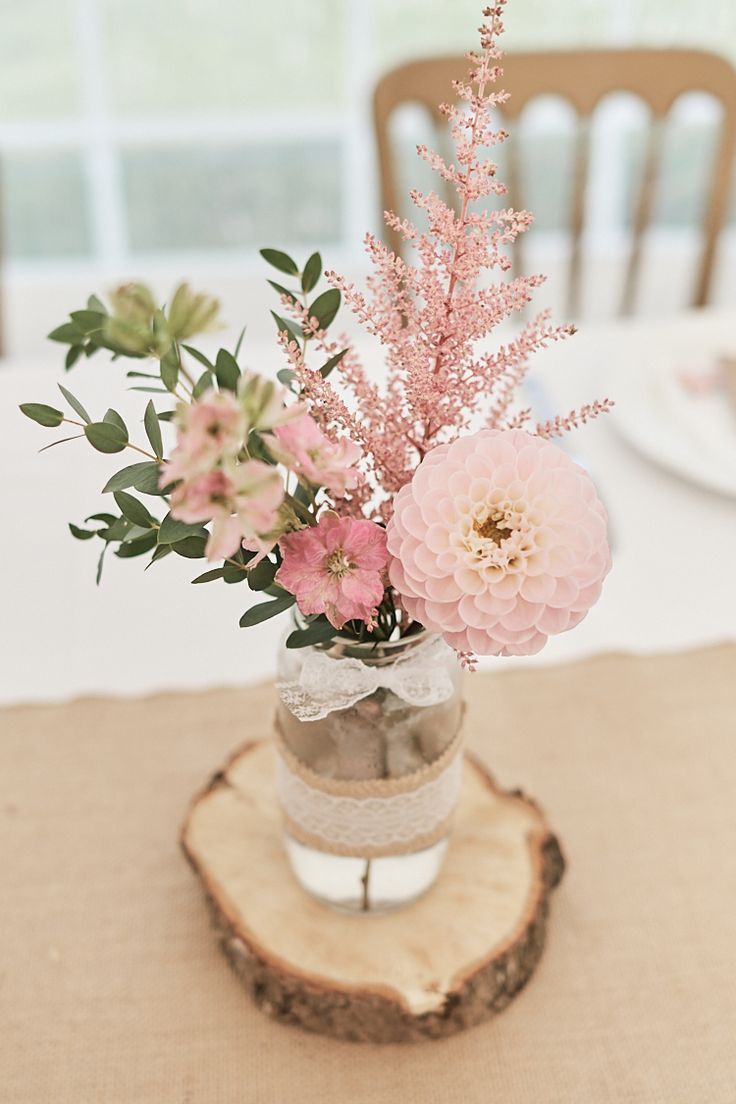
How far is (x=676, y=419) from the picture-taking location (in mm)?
1104

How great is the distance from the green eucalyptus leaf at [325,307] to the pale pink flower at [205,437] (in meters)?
0.17

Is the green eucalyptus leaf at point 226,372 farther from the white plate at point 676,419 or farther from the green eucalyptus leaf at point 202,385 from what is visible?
the white plate at point 676,419

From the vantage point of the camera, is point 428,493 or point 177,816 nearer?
point 428,493

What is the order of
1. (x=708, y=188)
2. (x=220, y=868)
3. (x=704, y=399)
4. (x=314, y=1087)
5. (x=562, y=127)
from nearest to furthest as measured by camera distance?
(x=314, y=1087)
(x=220, y=868)
(x=704, y=399)
(x=708, y=188)
(x=562, y=127)

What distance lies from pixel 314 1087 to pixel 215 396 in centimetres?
44

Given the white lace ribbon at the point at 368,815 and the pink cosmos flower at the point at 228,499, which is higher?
the pink cosmos flower at the point at 228,499

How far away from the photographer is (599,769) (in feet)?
2.61

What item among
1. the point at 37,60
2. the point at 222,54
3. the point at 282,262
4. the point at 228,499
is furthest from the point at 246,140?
the point at 228,499

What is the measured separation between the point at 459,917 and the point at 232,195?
2.41 m

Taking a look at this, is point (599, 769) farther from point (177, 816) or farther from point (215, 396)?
point (215, 396)

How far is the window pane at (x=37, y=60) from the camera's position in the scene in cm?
240

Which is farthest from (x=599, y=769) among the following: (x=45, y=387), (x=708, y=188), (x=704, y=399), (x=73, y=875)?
(x=708, y=188)

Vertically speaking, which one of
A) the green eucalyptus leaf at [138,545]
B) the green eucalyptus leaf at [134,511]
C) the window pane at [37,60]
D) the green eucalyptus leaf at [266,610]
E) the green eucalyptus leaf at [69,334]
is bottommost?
the green eucalyptus leaf at [266,610]

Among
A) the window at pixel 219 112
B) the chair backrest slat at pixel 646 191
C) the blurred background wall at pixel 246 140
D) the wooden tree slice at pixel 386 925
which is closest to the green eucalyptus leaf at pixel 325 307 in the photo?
the wooden tree slice at pixel 386 925
